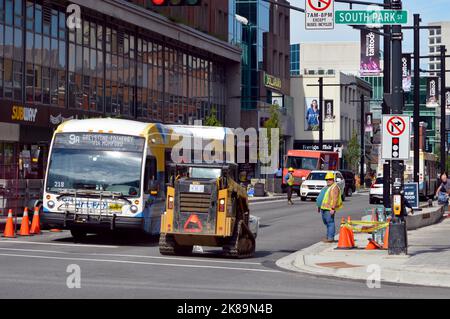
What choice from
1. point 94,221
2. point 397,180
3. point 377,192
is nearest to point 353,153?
point 377,192

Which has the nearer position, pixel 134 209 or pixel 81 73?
pixel 134 209

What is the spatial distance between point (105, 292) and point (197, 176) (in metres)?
7.98

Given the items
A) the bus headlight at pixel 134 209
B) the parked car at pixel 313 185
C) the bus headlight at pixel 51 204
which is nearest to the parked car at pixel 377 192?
the parked car at pixel 313 185

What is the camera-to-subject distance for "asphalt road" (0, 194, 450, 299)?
45.8 feet

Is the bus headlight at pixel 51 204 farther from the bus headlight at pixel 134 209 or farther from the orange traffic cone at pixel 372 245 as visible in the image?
the orange traffic cone at pixel 372 245

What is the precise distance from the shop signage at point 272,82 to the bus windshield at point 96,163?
202ft

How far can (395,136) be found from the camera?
2081 centimetres

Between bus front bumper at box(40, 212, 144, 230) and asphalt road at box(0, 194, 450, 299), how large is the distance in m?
0.53

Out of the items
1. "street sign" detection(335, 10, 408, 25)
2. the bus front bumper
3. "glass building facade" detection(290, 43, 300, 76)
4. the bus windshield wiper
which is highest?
"glass building facade" detection(290, 43, 300, 76)

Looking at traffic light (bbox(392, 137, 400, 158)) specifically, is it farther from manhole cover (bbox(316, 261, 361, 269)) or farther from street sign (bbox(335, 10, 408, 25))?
manhole cover (bbox(316, 261, 361, 269))

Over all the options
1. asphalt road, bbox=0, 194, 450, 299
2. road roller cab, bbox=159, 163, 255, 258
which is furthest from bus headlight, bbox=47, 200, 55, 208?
road roller cab, bbox=159, 163, 255, 258

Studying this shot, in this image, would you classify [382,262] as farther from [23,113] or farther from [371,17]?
[23,113]

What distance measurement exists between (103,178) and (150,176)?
1260mm
